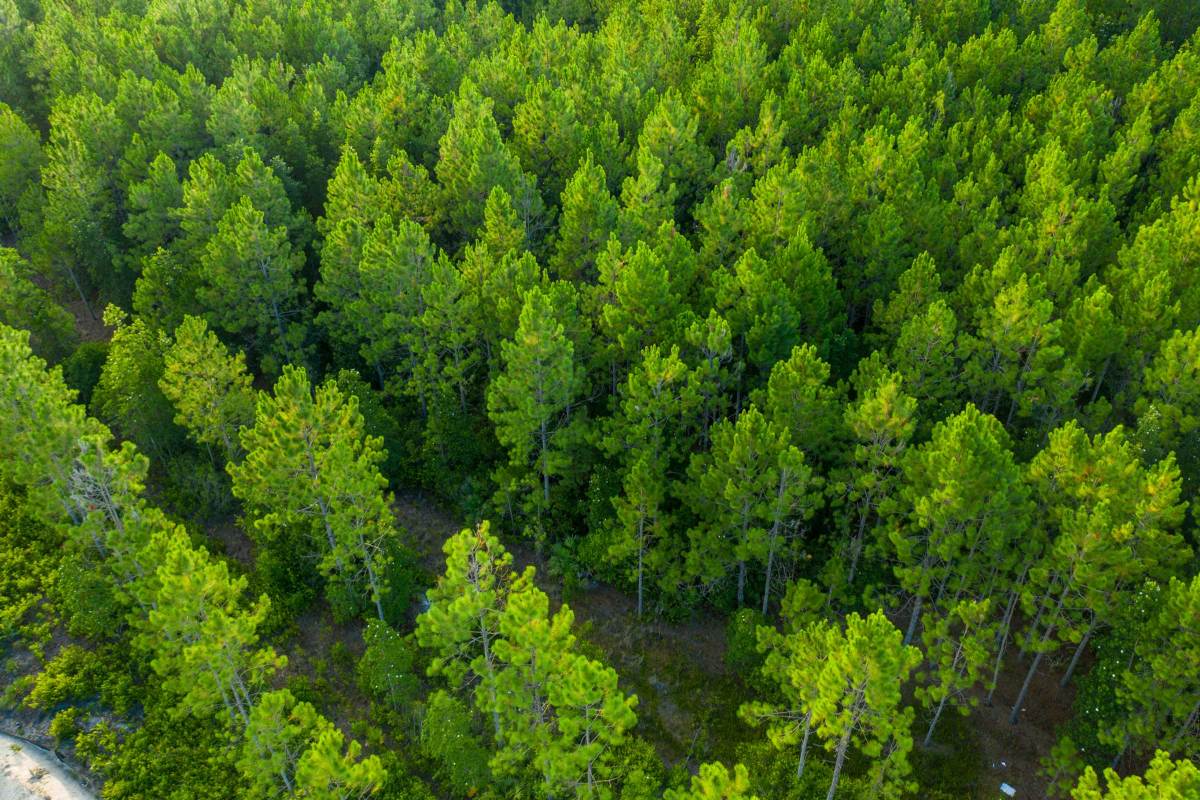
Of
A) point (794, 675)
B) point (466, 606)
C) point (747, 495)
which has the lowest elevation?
point (794, 675)

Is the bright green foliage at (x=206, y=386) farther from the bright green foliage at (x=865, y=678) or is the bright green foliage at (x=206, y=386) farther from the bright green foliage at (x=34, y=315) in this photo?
the bright green foliage at (x=865, y=678)

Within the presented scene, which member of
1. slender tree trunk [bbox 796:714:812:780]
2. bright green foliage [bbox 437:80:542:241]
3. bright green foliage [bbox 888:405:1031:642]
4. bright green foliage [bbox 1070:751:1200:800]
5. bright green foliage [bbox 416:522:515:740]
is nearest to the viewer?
bright green foliage [bbox 1070:751:1200:800]

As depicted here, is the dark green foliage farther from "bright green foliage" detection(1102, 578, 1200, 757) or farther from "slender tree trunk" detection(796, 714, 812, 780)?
"bright green foliage" detection(1102, 578, 1200, 757)

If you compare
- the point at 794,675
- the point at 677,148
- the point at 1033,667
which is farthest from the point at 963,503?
the point at 677,148

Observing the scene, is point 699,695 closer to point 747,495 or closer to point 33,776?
point 747,495

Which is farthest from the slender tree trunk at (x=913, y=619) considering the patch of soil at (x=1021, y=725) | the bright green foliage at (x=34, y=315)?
the bright green foliage at (x=34, y=315)

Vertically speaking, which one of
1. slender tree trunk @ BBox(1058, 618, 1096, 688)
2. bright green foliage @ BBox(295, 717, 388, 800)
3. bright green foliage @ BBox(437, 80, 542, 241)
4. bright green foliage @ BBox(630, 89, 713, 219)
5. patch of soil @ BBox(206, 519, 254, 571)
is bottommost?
patch of soil @ BBox(206, 519, 254, 571)

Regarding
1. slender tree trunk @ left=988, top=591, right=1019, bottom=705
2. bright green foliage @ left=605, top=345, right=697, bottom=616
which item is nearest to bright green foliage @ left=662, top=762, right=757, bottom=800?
bright green foliage @ left=605, top=345, right=697, bottom=616
